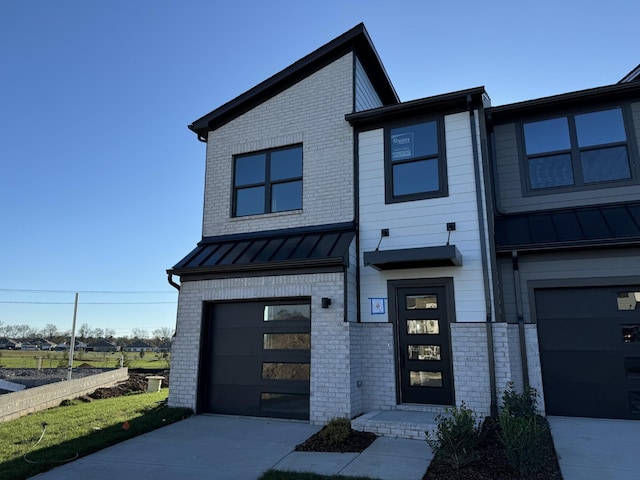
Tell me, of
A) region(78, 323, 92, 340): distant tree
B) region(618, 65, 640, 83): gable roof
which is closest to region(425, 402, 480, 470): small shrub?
region(618, 65, 640, 83): gable roof

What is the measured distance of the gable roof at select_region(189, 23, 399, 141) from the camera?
9609 mm

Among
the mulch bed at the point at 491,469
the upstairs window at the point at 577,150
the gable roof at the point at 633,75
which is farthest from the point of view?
the gable roof at the point at 633,75

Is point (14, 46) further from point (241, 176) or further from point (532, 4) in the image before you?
point (532, 4)

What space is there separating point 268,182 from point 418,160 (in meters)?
3.42

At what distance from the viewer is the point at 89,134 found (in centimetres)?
1652

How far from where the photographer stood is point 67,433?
7047 mm

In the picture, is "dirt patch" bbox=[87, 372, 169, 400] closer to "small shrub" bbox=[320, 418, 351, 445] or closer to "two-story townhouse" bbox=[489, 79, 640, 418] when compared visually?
"small shrub" bbox=[320, 418, 351, 445]

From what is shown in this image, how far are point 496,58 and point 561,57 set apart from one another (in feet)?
4.85

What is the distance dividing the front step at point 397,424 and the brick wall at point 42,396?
804 centimetres

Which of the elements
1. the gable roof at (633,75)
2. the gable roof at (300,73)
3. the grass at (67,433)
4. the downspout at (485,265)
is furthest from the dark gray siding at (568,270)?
the grass at (67,433)

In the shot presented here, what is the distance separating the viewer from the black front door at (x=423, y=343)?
7527 millimetres

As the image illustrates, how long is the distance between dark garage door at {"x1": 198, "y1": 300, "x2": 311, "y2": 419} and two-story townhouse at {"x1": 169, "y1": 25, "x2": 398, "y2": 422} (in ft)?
0.07

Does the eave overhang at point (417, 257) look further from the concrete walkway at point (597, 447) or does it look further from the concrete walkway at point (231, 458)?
the concrete walkway at point (597, 447)

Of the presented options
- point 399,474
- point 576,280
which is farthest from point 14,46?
point 576,280
